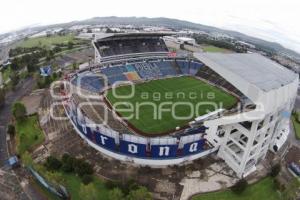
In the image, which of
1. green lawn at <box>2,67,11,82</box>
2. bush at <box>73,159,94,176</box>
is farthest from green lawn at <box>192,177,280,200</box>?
green lawn at <box>2,67,11,82</box>

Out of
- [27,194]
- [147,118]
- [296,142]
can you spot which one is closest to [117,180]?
[27,194]

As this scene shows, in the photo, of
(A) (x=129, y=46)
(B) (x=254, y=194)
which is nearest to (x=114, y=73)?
(A) (x=129, y=46)

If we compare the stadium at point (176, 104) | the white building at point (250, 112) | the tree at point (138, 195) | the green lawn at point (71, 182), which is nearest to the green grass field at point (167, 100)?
the stadium at point (176, 104)

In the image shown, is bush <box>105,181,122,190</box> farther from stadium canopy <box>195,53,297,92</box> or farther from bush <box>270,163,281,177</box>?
bush <box>270,163,281,177</box>

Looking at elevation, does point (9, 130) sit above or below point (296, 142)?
above

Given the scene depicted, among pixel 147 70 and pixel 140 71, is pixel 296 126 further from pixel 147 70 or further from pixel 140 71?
pixel 140 71

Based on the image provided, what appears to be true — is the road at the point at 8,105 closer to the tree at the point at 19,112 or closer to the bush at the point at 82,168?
the tree at the point at 19,112

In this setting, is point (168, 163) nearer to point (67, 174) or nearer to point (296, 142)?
point (67, 174)
